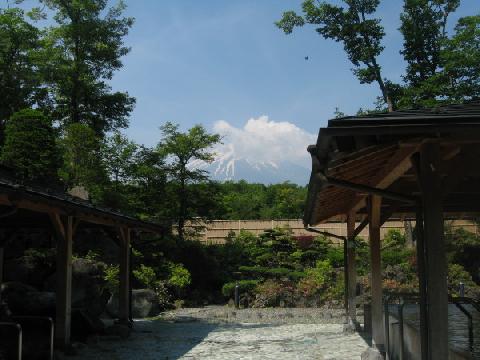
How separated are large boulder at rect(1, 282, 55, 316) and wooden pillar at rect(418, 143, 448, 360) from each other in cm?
800

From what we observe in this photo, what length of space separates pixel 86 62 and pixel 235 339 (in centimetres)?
2194

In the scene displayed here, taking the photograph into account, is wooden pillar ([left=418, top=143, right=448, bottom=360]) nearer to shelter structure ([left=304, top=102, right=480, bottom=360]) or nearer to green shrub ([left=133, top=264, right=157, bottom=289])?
shelter structure ([left=304, top=102, right=480, bottom=360])

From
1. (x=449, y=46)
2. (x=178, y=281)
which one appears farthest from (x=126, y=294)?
(x=449, y=46)

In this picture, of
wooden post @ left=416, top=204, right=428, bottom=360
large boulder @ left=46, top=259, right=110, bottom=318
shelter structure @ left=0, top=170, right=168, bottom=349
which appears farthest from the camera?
large boulder @ left=46, top=259, right=110, bottom=318

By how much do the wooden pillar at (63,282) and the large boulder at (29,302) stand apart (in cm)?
142

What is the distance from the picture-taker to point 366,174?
208 inches

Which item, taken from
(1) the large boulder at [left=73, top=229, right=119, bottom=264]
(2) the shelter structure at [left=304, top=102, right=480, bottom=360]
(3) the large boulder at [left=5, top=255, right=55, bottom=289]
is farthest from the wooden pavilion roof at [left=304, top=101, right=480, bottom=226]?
(1) the large boulder at [left=73, top=229, right=119, bottom=264]

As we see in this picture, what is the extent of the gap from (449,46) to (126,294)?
1946 centimetres

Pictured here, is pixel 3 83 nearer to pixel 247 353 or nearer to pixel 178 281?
pixel 178 281

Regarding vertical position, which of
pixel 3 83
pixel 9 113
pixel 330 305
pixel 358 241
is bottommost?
pixel 330 305

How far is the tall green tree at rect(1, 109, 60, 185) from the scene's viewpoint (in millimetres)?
17766

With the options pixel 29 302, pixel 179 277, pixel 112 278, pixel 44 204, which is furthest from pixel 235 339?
pixel 179 277

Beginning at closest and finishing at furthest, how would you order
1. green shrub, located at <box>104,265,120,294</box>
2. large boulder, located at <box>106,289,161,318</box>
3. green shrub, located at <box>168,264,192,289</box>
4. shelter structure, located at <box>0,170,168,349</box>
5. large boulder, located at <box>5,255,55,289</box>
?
shelter structure, located at <box>0,170,168,349</box> < large boulder, located at <box>5,255,55,289</box> < large boulder, located at <box>106,289,161,318</box> < green shrub, located at <box>104,265,120,294</box> < green shrub, located at <box>168,264,192,289</box>

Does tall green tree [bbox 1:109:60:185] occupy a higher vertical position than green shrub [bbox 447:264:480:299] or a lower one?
higher
